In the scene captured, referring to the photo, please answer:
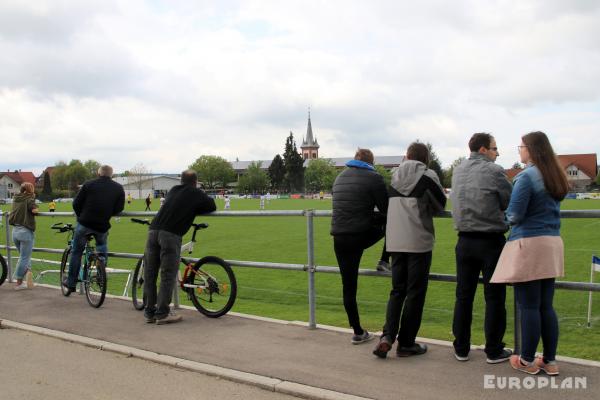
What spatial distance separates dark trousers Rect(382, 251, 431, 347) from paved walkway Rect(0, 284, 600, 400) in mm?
233

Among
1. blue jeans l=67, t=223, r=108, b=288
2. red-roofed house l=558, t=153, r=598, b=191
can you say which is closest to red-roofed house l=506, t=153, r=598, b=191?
red-roofed house l=558, t=153, r=598, b=191

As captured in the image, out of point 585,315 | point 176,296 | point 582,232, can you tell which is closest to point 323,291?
point 585,315

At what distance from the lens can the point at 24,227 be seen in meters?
9.34

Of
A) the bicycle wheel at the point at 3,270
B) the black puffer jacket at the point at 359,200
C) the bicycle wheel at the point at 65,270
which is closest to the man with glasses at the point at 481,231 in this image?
the black puffer jacket at the point at 359,200

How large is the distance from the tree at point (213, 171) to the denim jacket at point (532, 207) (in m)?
173

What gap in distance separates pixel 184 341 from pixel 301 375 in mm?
1661

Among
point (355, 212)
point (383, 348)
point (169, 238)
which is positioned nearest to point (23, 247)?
point (169, 238)

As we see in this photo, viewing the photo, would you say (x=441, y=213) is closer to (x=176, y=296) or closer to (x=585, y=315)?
(x=176, y=296)

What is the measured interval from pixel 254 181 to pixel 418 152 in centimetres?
15046

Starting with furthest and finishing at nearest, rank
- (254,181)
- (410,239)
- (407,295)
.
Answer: (254,181) → (407,295) → (410,239)

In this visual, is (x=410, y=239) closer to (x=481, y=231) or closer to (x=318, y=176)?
(x=481, y=231)

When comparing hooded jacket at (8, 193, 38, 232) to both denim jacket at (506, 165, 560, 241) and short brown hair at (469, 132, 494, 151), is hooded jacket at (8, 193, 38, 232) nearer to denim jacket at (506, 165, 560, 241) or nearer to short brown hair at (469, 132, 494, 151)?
short brown hair at (469, 132, 494, 151)

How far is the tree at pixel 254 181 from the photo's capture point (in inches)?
6097

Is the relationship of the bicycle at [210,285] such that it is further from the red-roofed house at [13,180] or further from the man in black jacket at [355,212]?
the red-roofed house at [13,180]
